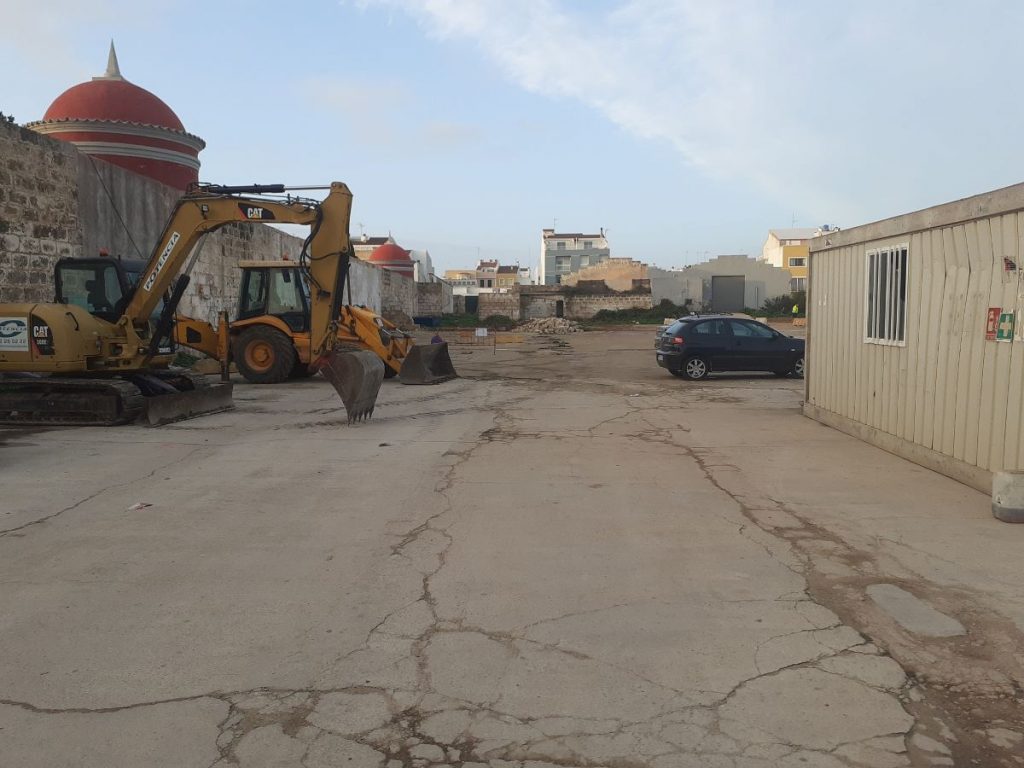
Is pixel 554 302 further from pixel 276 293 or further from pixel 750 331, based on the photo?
pixel 276 293

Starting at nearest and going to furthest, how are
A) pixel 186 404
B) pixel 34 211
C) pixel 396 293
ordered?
1. pixel 186 404
2. pixel 34 211
3. pixel 396 293

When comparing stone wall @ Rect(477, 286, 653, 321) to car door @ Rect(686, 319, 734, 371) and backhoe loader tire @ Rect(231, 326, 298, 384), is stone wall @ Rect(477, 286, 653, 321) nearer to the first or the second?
car door @ Rect(686, 319, 734, 371)

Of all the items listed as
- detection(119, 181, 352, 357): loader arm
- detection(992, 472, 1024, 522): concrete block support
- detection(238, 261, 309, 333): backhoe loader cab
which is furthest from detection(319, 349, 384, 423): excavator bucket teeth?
detection(992, 472, 1024, 522): concrete block support

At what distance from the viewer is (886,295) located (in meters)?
10.0

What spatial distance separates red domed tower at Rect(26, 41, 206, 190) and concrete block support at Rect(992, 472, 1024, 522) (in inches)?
769

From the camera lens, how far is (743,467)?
902cm

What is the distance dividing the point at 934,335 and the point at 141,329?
36.5 ft

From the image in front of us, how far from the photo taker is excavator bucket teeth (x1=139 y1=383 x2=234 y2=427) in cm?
1179

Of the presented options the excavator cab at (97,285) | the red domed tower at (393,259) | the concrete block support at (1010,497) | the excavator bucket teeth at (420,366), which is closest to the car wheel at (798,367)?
the excavator bucket teeth at (420,366)

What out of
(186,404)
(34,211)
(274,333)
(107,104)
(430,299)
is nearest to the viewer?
(186,404)

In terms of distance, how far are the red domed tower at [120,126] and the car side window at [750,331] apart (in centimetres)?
1474

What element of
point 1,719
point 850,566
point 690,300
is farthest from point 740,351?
point 690,300

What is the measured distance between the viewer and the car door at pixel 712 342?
1955 cm

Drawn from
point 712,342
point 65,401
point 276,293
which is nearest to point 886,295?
point 712,342
